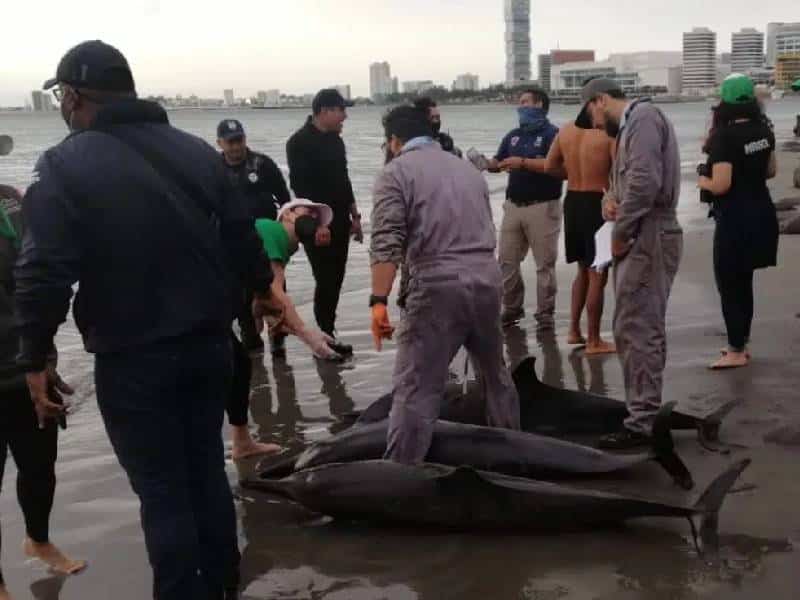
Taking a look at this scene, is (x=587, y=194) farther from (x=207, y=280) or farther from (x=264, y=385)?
(x=207, y=280)

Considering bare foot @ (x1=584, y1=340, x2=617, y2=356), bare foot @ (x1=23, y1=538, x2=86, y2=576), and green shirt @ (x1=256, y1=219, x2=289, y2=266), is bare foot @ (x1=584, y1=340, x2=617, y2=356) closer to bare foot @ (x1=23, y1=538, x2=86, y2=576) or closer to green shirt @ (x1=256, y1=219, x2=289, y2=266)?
green shirt @ (x1=256, y1=219, x2=289, y2=266)

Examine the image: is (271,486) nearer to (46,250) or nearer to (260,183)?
(46,250)

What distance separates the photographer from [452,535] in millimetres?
4934

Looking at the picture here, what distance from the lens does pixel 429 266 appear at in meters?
5.23

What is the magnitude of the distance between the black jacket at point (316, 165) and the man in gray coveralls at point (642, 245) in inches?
140

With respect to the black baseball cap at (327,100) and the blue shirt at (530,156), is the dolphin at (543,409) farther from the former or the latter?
the black baseball cap at (327,100)

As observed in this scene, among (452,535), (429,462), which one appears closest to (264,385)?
(429,462)

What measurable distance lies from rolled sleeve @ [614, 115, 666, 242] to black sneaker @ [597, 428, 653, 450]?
132 cm

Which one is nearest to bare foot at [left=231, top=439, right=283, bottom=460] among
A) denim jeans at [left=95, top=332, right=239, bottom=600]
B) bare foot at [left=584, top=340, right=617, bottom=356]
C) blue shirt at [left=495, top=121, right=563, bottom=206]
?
denim jeans at [left=95, top=332, right=239, bottom=600]

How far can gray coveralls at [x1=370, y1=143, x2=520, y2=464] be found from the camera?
17.1ft

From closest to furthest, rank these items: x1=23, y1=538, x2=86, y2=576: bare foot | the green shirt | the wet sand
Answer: the wet sand, x1=23, y1=538, x2=86, y2=576: bare foot, the green shirt

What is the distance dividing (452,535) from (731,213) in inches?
155

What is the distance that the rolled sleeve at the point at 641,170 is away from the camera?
18.5 ft

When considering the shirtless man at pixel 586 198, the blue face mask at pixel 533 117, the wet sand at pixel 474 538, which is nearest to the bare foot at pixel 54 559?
the wet sand at pixel 474 538
